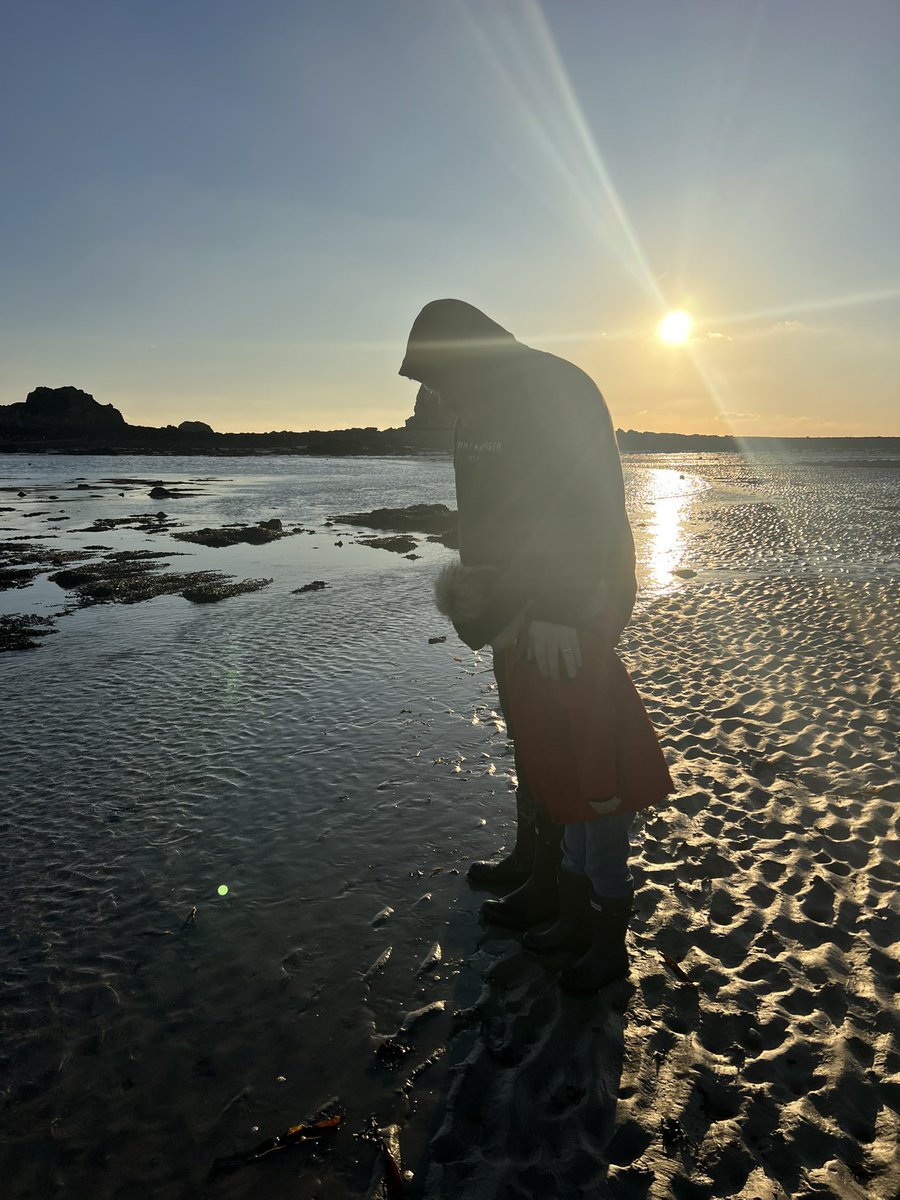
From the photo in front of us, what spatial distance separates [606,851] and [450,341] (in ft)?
8.43

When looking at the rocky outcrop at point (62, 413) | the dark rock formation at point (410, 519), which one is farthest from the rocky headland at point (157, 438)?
the dark rock formation at point (410, 519)

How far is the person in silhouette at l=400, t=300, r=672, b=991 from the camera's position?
2.84m

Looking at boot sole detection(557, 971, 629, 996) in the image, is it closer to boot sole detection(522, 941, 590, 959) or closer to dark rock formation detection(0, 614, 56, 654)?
boot sole detection(522, 941, 590, 959)

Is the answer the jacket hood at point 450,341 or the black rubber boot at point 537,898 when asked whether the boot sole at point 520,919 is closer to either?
the black rubber boot at point 537,898

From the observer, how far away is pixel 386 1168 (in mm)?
2443

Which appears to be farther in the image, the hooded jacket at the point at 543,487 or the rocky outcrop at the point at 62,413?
the rocky outcrop at the point at 62,413

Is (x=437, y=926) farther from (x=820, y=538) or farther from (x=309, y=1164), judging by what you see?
(x=820, y=538)

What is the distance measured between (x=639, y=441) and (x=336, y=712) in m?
174

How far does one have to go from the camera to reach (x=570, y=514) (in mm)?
2838

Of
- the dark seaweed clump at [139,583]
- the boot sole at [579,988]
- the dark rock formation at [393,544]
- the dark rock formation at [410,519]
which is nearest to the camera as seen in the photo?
the boot sole at [579,988]

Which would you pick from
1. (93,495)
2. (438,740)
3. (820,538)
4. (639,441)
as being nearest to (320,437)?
(639,441)

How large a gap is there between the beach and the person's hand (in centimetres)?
174

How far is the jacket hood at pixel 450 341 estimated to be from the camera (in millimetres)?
3102

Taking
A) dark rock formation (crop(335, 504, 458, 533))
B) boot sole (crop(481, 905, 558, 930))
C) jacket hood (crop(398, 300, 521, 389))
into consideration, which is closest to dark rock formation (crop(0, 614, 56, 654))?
boot sole (crop(481, 905, 558, 930))
